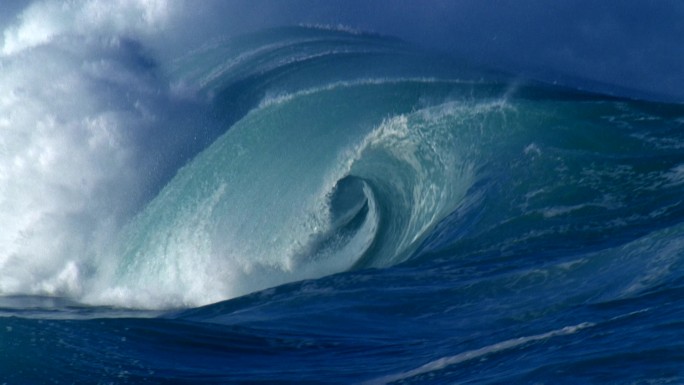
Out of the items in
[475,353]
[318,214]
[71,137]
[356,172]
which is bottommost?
[475,353]

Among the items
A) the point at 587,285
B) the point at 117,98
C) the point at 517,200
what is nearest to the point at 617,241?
the point at 587,285

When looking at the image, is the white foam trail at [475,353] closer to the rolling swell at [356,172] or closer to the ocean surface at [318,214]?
the ocean surface at [318,214]

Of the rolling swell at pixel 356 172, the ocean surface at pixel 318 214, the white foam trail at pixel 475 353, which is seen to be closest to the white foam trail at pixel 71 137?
the ocean surface at pixel 318 214

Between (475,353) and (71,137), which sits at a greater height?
(71,137)

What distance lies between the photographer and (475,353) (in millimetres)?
5227

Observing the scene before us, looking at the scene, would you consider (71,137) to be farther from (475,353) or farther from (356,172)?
(475,353)

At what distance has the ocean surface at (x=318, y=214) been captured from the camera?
218 inches

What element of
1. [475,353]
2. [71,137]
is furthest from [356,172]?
[475,353]

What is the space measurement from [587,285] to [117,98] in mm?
7654

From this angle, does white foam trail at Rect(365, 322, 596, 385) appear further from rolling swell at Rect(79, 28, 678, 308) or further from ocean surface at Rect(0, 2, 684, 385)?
rolling swell at Rect(79, 28, 678, 308)

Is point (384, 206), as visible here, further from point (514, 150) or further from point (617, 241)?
point (617, 241)

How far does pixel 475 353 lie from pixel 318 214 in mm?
6172

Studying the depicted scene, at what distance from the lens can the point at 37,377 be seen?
5.02 m

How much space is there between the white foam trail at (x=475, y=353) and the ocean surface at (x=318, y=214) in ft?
0.06
